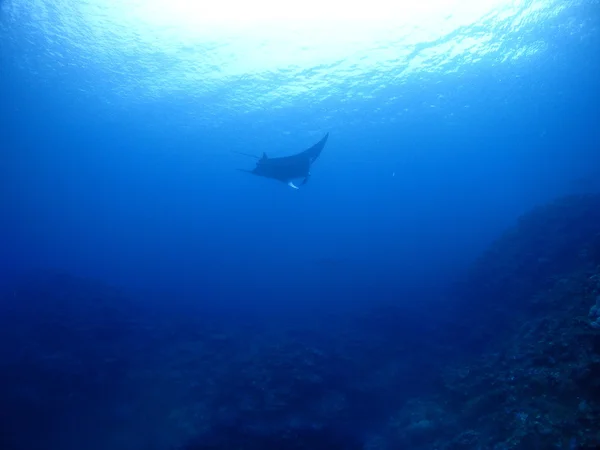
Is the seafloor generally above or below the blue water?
below

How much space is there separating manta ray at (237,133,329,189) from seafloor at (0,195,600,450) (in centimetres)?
603

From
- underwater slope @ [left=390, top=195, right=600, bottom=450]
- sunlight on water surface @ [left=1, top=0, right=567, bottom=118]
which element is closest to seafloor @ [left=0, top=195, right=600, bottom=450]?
underwater slope @ [left=390, top=195, right=600, bottom=450]

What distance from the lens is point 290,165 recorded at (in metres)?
11.7

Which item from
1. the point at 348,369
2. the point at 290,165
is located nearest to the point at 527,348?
the point at 348,369

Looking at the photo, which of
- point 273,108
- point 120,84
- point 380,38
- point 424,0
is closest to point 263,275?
point 273,108

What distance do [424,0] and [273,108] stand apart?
15499mm

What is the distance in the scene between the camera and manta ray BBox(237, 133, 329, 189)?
11344mm

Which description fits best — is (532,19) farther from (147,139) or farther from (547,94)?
(147,139)

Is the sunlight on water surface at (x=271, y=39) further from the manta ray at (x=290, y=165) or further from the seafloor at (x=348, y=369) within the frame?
the seafloor at (x=348, y=369)

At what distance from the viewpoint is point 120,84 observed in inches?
939

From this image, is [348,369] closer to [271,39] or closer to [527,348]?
[527,348]

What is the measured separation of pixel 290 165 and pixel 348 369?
719 cm

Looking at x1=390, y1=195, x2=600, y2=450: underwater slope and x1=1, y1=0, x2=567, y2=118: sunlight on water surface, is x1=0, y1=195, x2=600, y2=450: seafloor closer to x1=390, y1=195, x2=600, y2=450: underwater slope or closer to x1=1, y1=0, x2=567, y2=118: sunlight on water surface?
x1=390, y1=195, x2=600, y2=450: underwater slope

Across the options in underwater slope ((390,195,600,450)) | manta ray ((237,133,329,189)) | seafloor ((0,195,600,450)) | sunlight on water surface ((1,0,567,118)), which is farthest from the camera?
sunlight on water surface ((1,0,567,118))
